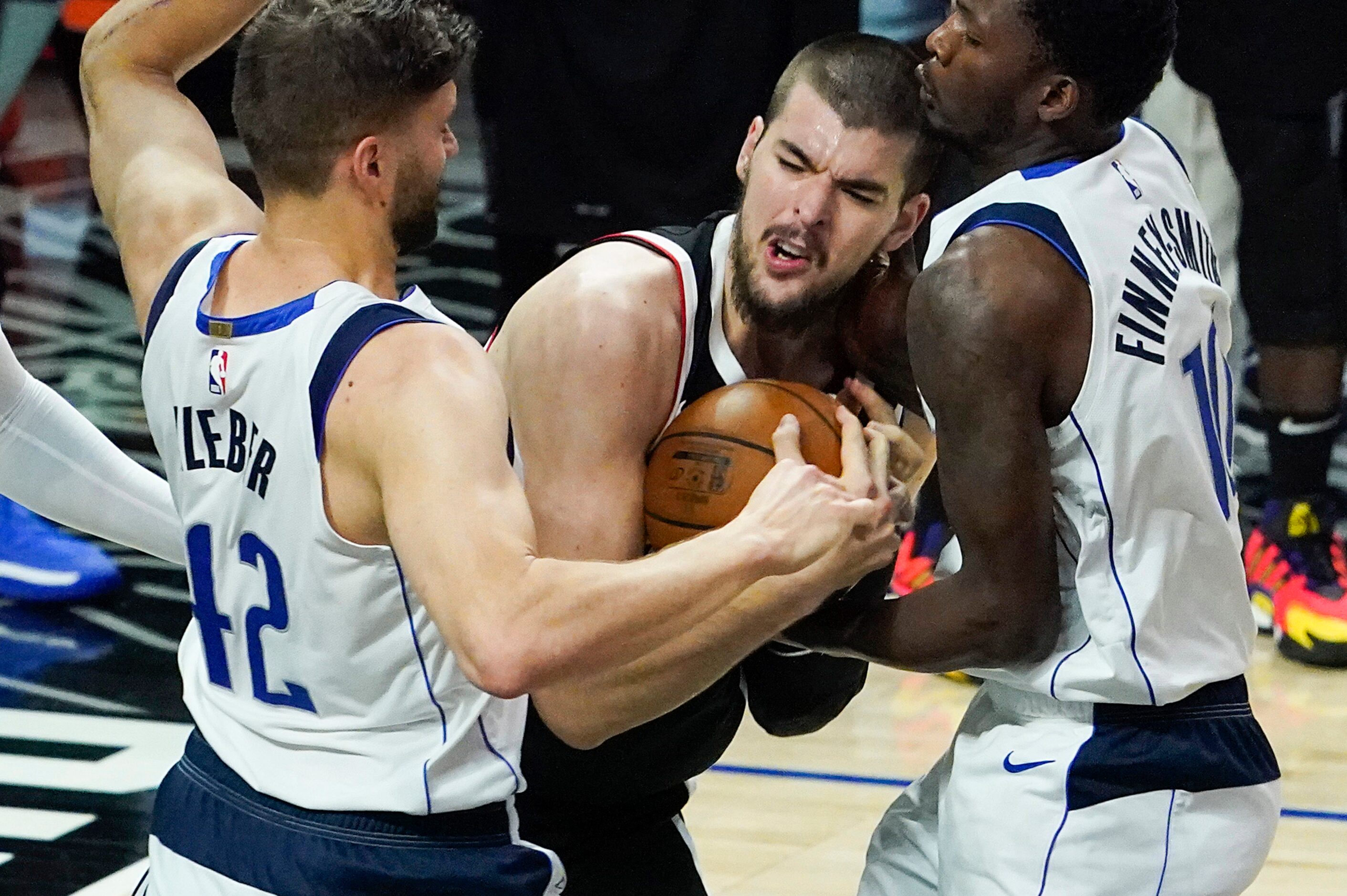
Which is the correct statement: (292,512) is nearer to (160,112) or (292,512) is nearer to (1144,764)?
(160,112)

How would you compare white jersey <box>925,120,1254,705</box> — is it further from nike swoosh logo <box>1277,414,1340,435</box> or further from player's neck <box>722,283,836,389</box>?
nike swoosh logo <box>1277,414,1340,435</box>

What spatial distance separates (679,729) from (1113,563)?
0.82 m

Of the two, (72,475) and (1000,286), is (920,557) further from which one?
(1000,286)

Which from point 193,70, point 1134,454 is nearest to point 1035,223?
point 1134,454

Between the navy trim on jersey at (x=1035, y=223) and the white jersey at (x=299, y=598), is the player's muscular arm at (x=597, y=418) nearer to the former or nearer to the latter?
the white jersey at (x=299, y=598)

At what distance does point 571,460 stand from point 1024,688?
769 mm

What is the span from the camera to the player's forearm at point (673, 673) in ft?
8.53

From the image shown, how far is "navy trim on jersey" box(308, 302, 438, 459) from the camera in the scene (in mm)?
2426

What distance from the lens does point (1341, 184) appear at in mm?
7172

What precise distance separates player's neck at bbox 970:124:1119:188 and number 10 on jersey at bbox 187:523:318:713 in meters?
1.22

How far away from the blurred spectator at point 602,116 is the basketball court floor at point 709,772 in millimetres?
1700

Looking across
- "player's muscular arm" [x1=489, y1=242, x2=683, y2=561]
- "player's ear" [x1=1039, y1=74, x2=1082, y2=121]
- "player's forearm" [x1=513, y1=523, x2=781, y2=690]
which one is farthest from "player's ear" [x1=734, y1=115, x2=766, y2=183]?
"player's forearm" [x1=513, y1=523, x2=781, y2=690]

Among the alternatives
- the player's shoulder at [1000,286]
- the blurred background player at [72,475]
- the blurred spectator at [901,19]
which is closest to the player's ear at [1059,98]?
the player's shoulder at [1000,286]

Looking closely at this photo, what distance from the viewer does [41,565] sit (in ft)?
19.3
